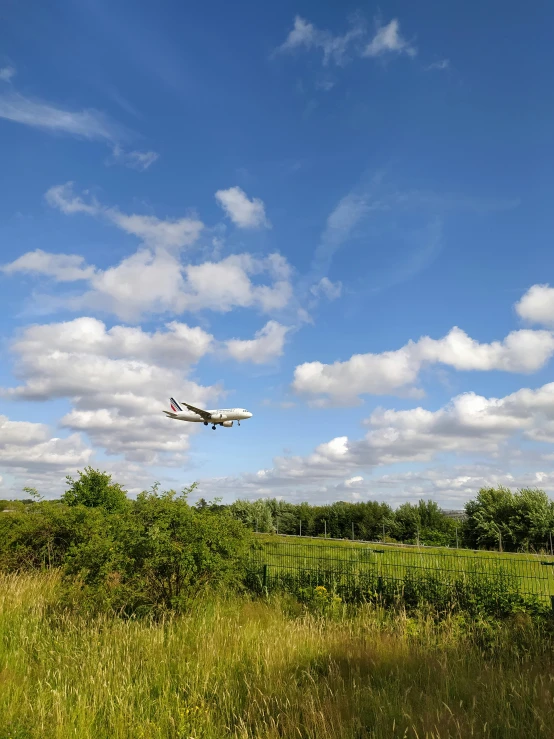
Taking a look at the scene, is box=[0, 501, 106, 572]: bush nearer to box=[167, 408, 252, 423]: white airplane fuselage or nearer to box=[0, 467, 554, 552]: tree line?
box=[0, 467, 554, 552]: tree line

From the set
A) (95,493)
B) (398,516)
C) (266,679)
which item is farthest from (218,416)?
(266,679)

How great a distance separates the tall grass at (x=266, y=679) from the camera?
4.38 metres

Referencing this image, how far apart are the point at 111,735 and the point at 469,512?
1746 inches

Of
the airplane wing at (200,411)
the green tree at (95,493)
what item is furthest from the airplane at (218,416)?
the green tree at (95,493)

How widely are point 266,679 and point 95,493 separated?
51.9ft

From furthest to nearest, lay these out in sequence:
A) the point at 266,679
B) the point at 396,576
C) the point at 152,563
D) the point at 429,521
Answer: the point at 429,521, the point at 396,576, the point at 152,563, the point at 266,679

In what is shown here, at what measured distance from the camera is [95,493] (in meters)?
19.6

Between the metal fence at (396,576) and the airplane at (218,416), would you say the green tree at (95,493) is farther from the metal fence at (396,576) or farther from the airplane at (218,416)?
the airplane at (218,416)

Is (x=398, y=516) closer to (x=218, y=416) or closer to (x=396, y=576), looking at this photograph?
(x=218, y=416)

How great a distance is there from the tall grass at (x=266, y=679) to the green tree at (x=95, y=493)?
11.4m

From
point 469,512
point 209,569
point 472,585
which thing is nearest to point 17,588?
point 209,569

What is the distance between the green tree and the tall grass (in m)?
11.4

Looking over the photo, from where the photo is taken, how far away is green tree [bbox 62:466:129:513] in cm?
1927

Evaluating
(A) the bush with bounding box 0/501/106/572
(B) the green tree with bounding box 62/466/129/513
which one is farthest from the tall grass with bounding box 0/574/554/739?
(B) the green tree with bounding box 62/466/129/513
